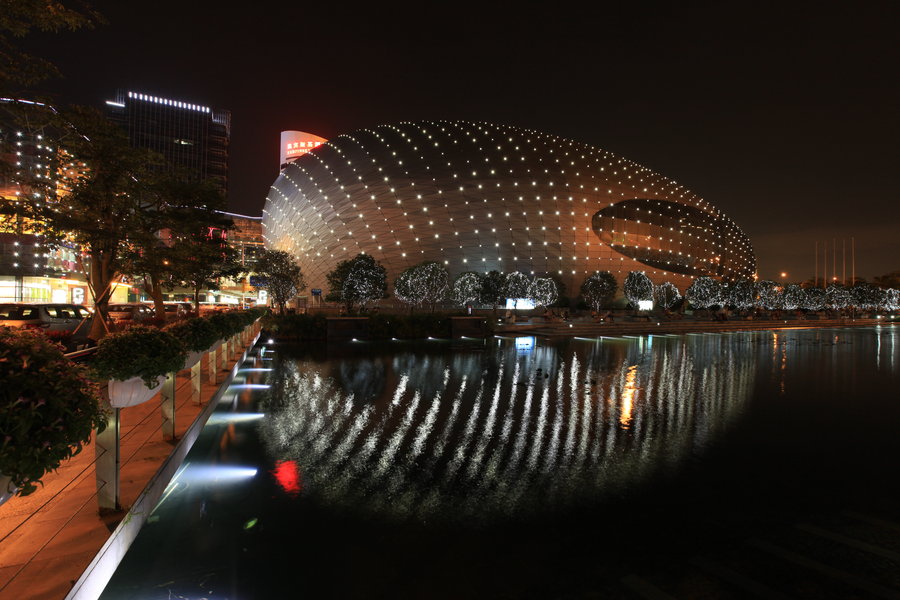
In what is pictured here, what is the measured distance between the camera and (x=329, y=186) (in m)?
61.4

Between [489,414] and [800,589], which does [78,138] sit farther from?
[800,589]

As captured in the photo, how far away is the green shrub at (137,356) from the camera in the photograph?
15.6 feet

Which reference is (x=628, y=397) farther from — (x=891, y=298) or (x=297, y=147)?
(x=297, y=147)

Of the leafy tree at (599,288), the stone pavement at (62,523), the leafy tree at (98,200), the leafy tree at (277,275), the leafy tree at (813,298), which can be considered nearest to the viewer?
the stone pavement at (62,523)

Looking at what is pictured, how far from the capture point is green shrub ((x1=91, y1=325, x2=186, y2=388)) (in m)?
4.75

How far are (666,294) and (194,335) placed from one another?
205 ft

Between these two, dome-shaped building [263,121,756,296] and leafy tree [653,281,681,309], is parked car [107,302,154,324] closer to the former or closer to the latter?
dome-shaped building [263,121,756,296]

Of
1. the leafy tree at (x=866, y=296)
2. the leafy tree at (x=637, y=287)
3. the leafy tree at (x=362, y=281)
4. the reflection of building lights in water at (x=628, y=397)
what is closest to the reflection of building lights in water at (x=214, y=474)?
the reflection of building lights in water at (x=628, y=397)

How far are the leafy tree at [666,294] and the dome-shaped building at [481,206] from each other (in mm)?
2502

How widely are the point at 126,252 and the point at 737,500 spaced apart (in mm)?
19838

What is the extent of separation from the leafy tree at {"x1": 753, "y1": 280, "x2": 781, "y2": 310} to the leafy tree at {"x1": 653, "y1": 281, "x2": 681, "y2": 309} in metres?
16.9

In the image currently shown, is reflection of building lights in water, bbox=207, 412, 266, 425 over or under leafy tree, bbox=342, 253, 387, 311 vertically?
under

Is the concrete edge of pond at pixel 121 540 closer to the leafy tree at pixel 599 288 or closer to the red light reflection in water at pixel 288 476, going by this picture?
the red light reflection in water at pixel 288 476

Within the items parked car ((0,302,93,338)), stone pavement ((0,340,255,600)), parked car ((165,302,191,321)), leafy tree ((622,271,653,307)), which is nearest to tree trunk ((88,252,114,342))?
parked car ((0,302,93,338))
